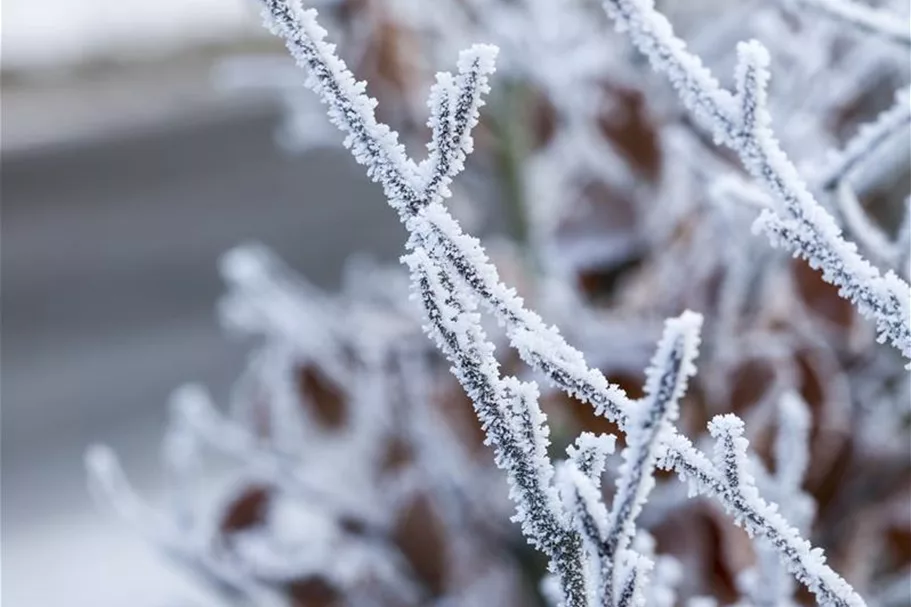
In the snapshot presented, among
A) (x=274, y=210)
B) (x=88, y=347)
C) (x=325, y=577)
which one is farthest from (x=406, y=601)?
(x=274, y=210)

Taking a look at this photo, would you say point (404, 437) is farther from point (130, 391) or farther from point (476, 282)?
point (130, 391)

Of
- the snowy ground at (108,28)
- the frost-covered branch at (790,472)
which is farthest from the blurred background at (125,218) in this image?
the frost-covered branch at (790,472)

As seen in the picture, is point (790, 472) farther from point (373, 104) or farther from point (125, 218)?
point (125, 218)

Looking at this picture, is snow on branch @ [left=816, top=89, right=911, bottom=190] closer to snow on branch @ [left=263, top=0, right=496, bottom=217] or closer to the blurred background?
snow on branch @ [left=263, top=0, right=496, bottom=217]

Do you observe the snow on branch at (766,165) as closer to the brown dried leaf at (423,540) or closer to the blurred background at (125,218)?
the brown dried leaf at (423,540)

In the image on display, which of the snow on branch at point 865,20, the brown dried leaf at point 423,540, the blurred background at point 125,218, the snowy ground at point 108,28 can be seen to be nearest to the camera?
the snow on branch at point 865,20

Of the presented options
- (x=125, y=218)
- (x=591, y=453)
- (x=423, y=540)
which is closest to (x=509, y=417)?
(x=591, y=453)
